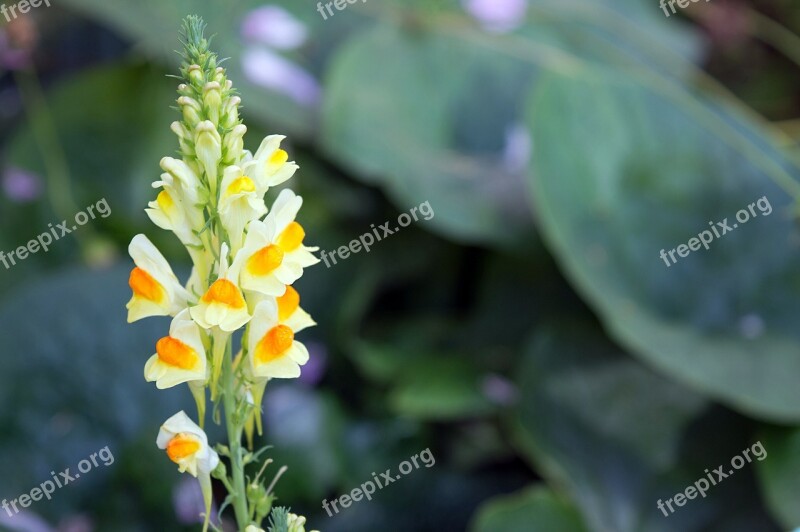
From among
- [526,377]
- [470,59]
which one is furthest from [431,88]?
[526,377]

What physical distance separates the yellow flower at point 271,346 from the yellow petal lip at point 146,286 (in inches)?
2.1

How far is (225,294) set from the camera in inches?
15.7

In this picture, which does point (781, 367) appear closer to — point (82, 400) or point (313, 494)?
point (313, 494)

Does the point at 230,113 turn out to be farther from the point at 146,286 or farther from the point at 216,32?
the point at 216,32

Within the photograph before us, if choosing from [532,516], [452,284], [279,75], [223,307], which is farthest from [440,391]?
[223,307]

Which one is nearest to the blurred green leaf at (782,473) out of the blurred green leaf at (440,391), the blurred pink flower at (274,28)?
the blurred green leaf at (440,391)

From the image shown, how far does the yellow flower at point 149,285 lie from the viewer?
434 mm

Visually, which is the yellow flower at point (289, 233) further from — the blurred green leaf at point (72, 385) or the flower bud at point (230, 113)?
the blurred green leaf at point (72, 385)

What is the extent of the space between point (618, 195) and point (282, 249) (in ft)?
2.72

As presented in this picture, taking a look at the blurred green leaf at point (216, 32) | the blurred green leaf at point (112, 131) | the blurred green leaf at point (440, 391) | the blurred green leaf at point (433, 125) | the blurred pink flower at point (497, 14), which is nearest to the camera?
the blurred green leaf at point (440, 391)

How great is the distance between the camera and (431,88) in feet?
4.48

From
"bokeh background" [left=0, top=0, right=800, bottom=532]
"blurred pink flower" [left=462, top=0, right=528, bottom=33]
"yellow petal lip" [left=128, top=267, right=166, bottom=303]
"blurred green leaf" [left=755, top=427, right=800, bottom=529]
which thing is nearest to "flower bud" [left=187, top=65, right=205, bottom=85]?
"yellow petal lip" [left=128, top=267, right=166, bottom=303]

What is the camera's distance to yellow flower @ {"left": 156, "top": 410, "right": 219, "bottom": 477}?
0.42 m

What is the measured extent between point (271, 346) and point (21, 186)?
1.08 metres
